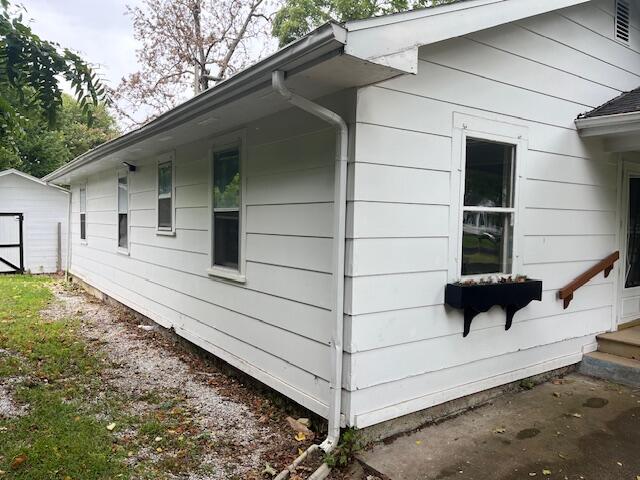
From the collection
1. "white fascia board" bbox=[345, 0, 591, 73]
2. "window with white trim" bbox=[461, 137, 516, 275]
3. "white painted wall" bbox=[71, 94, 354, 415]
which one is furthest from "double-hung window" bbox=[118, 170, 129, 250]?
"white fascia board" bbox=[345, 0, 591, 73]

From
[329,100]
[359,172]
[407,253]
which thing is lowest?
[407,253]

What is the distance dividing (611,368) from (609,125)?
233 cm

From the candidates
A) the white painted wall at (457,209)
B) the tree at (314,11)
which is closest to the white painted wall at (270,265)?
the white painted wall at (457,209)

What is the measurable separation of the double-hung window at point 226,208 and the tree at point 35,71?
1.51m

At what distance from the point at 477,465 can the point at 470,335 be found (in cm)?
105

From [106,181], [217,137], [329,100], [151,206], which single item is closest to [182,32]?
[106,181]

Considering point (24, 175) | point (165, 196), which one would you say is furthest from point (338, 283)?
point (24, 175)

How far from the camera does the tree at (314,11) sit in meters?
16.8

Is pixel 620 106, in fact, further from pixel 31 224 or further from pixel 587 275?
pixel 31 224

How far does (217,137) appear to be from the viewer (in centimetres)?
487

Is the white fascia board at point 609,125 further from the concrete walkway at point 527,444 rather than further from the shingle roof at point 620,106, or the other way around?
the concrete walkway at point 527,444

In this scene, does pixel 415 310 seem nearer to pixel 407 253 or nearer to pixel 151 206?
pixel 407 253

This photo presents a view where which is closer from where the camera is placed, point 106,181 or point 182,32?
point 106,181

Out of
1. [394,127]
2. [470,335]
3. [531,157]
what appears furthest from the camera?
[531,157]
